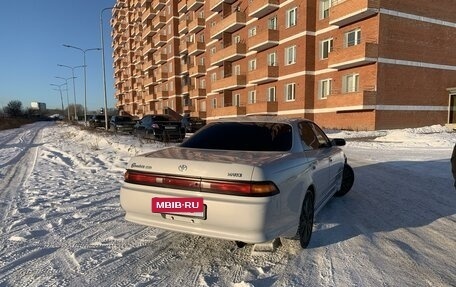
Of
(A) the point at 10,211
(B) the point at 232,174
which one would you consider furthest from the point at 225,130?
(A) the point at 10,211

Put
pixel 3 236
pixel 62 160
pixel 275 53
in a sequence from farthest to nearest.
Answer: pixel 275 53
pixel 62 160
pixel 3 236

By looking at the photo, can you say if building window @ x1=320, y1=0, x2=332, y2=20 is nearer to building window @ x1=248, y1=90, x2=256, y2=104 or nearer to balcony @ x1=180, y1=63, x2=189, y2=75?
Result: building window @ x1=248, y1=90, x2=256, y2=104

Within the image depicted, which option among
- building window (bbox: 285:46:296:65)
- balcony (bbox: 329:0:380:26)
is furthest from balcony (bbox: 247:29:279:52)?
balcony (bbox: 329:0:380:26)

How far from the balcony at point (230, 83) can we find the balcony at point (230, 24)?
17.0 ft

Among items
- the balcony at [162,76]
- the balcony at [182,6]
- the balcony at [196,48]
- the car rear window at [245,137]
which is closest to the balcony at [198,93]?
the balcony at [196,48]

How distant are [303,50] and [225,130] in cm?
2417

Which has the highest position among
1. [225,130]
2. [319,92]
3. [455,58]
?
[455,58]

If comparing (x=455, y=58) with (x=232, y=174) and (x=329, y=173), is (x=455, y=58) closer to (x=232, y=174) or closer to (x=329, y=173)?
(x=329, y=173)

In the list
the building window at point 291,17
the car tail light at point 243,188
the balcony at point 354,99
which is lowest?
the car tail light at point 243,188

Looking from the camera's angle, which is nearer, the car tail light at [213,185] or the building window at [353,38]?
the car tail light at [213,185]

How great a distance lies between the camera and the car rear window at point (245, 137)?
13.7 feet

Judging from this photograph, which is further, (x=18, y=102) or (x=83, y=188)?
(x=18, y=102)

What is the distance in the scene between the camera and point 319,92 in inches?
1064

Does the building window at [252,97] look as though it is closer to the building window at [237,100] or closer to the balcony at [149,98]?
the building window at [237,100]
